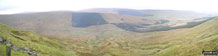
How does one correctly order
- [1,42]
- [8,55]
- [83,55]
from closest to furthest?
[8,55]
[1,42]
[83,55]

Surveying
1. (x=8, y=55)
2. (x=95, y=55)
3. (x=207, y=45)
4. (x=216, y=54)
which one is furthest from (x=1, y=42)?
(x=207, y=45)

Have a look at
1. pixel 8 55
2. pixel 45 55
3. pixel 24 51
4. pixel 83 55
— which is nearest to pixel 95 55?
pixel 83 55

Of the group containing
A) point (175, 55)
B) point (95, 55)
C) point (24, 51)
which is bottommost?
point (95, 55)

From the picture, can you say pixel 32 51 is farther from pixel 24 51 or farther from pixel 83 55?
pixel 83 55

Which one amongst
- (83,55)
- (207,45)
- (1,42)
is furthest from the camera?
(83,55)

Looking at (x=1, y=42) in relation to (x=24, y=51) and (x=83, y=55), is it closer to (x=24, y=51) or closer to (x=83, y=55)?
(x=24, y=51)

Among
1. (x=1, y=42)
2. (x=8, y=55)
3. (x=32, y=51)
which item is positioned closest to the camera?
(x=8, y=55)

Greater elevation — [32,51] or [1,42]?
[1,42]

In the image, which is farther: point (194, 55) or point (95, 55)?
point (95, 55)

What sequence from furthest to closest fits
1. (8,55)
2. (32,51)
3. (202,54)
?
(32,51), (202,54), (8,55)
